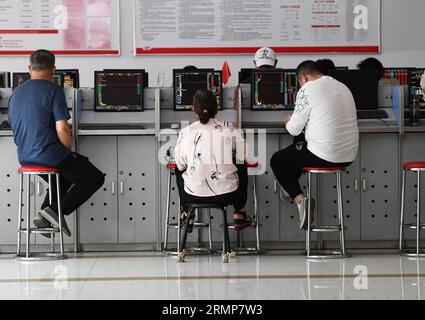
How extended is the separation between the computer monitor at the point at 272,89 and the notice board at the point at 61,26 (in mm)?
3452

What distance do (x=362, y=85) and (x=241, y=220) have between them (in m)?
1.51

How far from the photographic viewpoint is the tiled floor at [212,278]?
461cm

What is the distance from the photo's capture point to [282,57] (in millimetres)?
10070

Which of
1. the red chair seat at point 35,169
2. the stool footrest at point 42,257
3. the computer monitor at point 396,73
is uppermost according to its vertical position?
the computer monitor at point 396,73

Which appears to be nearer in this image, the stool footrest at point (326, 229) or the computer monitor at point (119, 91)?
the stool footrest at point (326, 229)

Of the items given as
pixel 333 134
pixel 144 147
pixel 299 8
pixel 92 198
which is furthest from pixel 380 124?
pixel 299 8

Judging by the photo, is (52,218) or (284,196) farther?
(284,196)

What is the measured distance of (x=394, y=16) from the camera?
33.2ft

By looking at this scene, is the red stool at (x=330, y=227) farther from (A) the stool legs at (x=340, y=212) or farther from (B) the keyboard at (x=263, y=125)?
(B) the keyboard at (x=263, y=125)

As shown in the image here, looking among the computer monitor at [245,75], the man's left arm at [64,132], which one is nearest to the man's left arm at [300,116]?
the computer monitor at [245,75]

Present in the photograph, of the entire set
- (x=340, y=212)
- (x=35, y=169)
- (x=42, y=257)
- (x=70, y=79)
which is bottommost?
(x=42, y=257)

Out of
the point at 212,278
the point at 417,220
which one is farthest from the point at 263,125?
the point at 212,278

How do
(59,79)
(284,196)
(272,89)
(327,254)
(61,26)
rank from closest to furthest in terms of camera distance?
(327,254) < (284,196) < (272,89) < (59,79) < (61,26)

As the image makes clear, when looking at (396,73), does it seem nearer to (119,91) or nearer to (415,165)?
(415,165)
